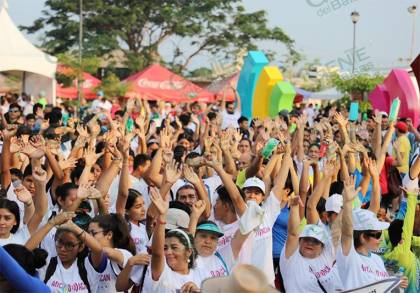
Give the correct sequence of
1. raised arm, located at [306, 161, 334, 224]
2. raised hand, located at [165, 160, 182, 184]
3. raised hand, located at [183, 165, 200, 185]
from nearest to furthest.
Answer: raised hand, located at [165, 160, 182, 184] < raised hand, located at [183, 165, 200, 185] < raised arm, located at [306, 161, 334, 224]

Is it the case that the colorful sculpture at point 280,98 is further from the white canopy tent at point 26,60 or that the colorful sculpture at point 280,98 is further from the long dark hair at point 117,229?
the long dark hair at point 117,229

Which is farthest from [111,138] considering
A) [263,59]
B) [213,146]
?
[263,59]

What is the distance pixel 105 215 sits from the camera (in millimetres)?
4715

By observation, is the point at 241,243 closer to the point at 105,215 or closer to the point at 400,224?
the point at 105,215

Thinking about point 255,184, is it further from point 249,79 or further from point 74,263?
point 249,79

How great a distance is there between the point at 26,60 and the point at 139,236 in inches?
631

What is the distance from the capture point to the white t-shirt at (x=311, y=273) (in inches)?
193

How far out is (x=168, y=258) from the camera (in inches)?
166

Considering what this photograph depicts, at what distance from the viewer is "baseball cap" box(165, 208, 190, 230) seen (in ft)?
16.1

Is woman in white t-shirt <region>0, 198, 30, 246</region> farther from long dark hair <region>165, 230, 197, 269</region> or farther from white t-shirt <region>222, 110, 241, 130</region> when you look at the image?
white t-shirt <region>222, 110, 241, 130</region>

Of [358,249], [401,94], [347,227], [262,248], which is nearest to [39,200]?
[262,248]

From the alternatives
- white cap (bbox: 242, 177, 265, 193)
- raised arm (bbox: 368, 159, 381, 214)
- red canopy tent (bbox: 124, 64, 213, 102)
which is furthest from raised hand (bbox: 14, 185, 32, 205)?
red canopy tent (bbox: 124, 64, 213, 102)

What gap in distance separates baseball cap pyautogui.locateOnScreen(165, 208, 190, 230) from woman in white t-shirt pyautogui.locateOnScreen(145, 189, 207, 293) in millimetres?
626

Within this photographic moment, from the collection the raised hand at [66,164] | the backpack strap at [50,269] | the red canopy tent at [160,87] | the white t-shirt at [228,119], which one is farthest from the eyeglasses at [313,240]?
the red canopy tent at [160,87]
